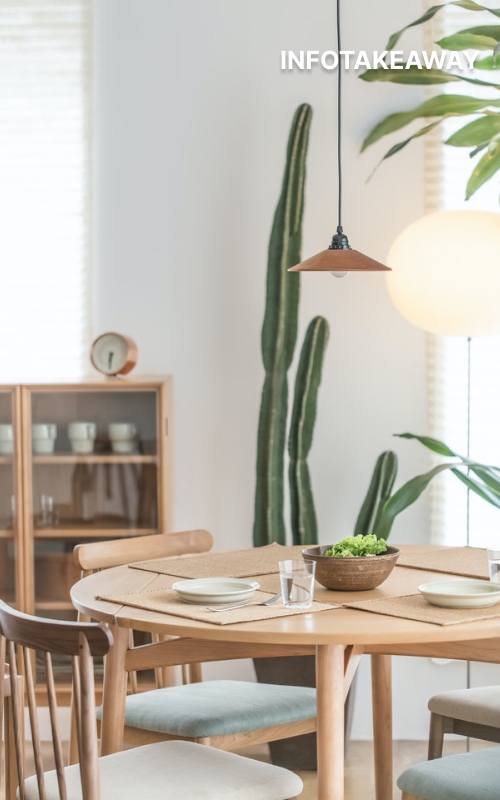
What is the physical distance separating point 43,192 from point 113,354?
78 cm

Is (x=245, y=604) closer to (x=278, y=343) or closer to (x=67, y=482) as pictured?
(x=278, y=343)

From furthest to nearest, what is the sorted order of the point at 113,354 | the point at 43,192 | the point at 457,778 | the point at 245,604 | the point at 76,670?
the point at 43,192
the point at 113,354
the point at 245,604
the point at 457,778
the point at 76,670

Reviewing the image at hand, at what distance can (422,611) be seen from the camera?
222cm

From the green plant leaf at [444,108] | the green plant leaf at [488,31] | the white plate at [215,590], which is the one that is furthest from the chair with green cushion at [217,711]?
the green plant leaf at [488,31]

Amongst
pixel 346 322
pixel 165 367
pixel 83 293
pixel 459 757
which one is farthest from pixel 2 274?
pixel 459 757

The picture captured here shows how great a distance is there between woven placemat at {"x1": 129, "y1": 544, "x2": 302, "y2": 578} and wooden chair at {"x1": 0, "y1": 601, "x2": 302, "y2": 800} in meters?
0.44

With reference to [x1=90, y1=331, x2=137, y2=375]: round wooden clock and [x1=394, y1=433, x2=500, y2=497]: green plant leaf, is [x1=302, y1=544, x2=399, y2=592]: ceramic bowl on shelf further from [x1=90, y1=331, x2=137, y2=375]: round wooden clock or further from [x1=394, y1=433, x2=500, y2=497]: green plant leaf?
[x1=90, y1=331, x2=137, y2=375]: round wooden clock

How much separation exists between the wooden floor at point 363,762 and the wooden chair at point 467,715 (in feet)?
2.76

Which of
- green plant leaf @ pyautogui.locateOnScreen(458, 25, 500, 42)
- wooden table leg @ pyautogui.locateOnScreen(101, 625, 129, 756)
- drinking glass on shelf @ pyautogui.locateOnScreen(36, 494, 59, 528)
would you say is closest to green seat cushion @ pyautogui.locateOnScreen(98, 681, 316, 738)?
wooden table leg @ pyautogui.locateOnScreen(101, 625, 129, 756)

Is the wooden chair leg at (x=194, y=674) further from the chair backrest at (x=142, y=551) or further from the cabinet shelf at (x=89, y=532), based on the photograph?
the cabinet shelf at (x=89, y=532)

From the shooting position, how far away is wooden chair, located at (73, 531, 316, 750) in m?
2.52

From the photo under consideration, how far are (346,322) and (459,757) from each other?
84.7 inches

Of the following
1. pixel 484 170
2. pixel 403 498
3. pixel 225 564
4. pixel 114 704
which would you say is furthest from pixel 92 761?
pixel 484 170

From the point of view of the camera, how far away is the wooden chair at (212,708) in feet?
8.25
